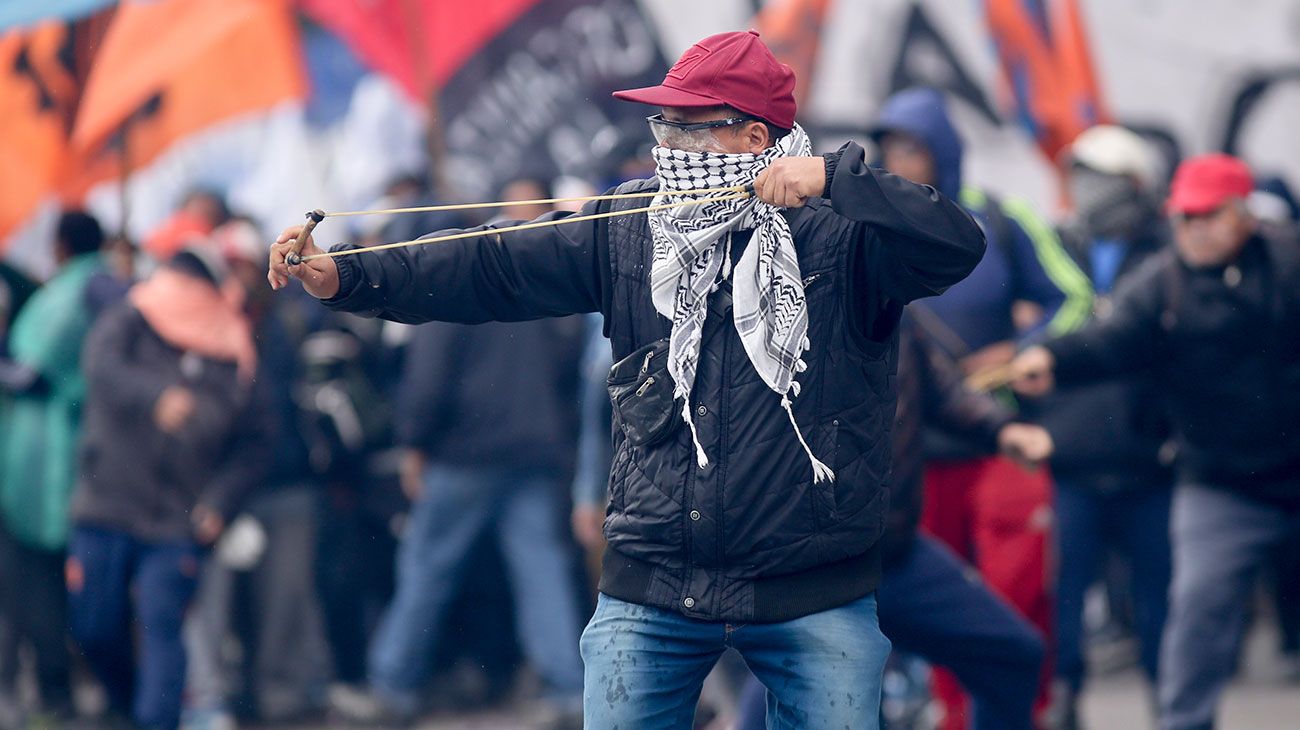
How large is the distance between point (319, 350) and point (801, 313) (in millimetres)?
4265

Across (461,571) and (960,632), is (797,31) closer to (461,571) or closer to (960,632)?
(461,571)

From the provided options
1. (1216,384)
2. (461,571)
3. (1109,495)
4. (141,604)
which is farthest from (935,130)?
(141,604)

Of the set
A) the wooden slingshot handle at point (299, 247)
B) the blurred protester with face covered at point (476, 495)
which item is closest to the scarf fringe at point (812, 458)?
the wooden slingshot handle at point (299, 247)

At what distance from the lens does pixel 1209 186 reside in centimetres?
599

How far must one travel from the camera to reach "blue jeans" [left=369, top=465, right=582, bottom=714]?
7.27 metres

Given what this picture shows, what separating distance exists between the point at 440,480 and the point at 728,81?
12.2ft

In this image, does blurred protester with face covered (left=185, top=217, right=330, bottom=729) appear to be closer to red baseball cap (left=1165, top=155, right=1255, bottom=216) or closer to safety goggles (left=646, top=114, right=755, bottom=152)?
red baseball cap (left=1165, top=155, right=1255, bottom=216)

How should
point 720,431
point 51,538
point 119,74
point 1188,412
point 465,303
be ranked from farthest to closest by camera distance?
point 119,74, point 51,538, point 1188,412, point 465,303, point 720,431

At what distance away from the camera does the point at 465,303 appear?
4.14m

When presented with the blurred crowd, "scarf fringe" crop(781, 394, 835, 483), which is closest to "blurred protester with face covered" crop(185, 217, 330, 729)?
the blurred crowd

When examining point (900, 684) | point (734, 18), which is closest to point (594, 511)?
point (900, 684)

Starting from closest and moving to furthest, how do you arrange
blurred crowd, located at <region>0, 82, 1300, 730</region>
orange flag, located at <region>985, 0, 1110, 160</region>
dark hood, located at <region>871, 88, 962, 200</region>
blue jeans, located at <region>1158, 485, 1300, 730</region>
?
1. blue jeans, located at <region>1158, 485, 1300, 730</region>
2. blurred crowd, located at <region>0, 82, 1300, 730</region>
3. dark hood, located at <region>871, 88, 962, 200</region>
4. orange flag, located at <region>985, 0, 1110, 160</region>

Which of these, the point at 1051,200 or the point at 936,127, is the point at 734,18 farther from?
the point at 936,127

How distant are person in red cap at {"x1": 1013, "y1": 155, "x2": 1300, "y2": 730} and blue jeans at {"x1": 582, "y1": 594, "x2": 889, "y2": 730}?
2.25 meters
